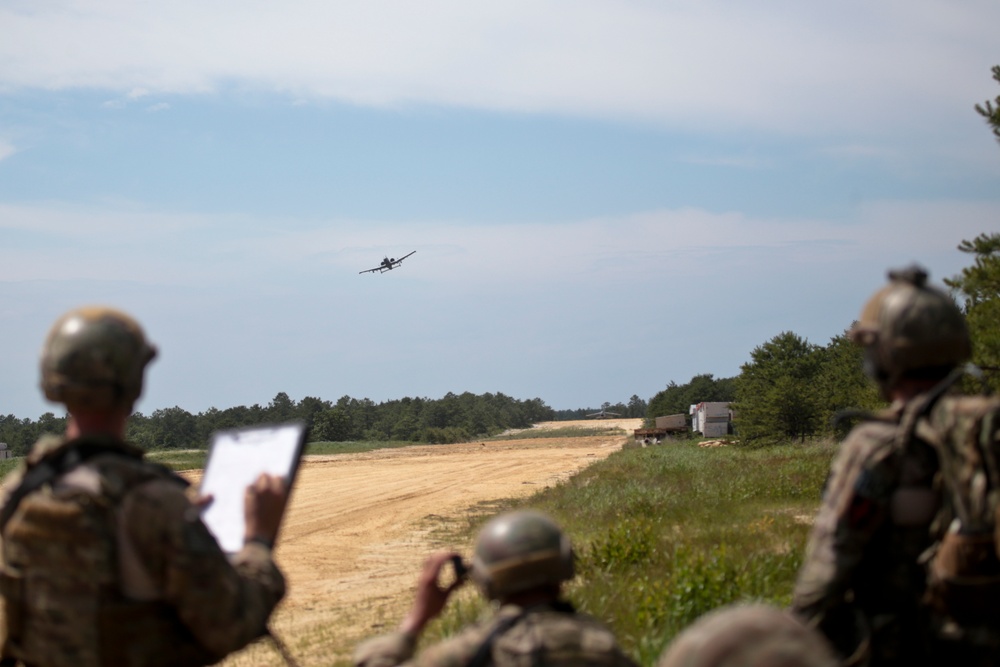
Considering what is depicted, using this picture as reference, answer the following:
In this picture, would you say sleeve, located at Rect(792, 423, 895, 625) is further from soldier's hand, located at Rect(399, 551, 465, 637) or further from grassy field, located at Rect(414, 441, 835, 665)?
grassy field, located at Rect(414, 441, 835, 665)

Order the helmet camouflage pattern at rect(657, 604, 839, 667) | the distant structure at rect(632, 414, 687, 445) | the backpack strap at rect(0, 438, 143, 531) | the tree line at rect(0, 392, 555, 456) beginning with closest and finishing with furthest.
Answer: the helmet camouflage pattern at rect(657, 604, 839, 667) → the backpack strap at rect(0, 438, 143, 531) → the distant structure at rect(632, 414, 687, 445) → the tree line at rect(0, 392, 555, 456)

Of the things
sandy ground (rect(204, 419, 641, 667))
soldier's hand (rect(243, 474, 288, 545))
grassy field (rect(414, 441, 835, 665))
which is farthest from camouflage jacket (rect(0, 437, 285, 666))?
sandy ground (rect(204, 419, 641, 667))

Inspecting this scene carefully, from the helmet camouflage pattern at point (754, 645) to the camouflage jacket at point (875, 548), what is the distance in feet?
4.84

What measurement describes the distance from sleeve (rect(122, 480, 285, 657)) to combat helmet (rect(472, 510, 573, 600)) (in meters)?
0.75

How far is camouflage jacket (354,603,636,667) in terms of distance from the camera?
308 centimetres

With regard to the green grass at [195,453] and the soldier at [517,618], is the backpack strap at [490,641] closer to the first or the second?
the soldier at [517,618]

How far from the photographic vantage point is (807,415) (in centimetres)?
4184

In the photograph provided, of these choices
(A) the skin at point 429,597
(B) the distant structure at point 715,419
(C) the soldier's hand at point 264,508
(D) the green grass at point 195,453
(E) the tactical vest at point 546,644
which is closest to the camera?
(E) the tactical vest at point 546,644

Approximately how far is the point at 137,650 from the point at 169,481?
50cm

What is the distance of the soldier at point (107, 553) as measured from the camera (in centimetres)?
320

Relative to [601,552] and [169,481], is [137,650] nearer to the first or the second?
[169,481]

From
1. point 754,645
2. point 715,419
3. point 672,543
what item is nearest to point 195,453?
point 715,419

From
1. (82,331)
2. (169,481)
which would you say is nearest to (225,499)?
(169,481)

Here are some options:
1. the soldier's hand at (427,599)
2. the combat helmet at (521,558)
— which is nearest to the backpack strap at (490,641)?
the combat helmet at (521,558)
